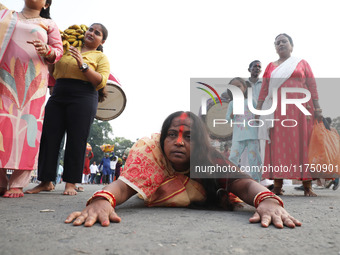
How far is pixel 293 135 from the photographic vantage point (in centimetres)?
442

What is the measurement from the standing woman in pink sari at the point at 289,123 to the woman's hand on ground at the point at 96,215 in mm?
3233

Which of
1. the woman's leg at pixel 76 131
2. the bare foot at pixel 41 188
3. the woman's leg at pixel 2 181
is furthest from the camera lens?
the bare foot at pixel 41 188

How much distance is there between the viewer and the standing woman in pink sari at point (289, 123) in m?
4.34

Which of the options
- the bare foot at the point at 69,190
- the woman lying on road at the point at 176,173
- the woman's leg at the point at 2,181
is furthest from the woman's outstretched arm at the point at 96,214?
the bare foot at the point at 69,190

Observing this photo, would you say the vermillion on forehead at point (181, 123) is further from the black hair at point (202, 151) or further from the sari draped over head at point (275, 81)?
the sari draped over head at point (275, 81)

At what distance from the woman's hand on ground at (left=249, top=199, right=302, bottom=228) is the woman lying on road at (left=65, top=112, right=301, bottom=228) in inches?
5.5

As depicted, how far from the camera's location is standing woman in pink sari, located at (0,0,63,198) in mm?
2781

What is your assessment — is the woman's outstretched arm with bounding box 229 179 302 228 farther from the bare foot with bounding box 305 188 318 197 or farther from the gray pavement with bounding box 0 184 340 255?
the bare foot with bounding box 305 188 318 197

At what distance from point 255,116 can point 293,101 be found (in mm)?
726

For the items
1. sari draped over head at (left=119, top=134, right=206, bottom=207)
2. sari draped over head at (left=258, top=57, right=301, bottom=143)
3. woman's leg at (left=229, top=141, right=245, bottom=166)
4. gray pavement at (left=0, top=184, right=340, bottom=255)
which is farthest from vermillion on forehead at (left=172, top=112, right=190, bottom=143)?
woman's leg at (left=229, top=141, right=245, bottom=166)

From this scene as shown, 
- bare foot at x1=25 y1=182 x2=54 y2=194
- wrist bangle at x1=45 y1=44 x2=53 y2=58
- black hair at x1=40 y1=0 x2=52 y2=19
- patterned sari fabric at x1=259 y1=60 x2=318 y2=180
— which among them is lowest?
bare foot at x1=25 y1=182 x2=54 y2=194

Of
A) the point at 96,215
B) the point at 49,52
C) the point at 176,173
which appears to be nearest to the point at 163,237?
the point at 96,215

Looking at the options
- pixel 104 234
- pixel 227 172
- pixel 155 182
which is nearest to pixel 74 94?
pixel 155 182

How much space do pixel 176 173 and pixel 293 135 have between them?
2.69 metres
